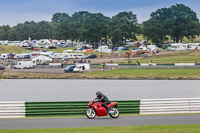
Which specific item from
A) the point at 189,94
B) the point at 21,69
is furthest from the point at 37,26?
the point at 189,94

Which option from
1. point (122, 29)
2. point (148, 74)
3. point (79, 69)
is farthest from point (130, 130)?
point (122, 29)

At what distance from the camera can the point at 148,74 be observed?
71.9m

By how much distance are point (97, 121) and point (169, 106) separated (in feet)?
17.3

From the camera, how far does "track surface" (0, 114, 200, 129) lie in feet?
70.6

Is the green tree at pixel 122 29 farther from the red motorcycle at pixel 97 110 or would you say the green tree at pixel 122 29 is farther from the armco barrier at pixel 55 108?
the red motorcycle at pixel 97 110

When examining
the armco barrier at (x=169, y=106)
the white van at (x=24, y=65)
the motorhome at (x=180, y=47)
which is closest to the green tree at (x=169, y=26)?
the motorhome at (x=180, y=47)

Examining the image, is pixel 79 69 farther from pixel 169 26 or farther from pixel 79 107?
pixel 169 26

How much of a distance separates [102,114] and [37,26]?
18049cm

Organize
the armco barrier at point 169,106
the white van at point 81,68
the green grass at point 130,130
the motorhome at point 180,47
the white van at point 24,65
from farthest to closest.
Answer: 1. the motorhome at point 180,47
2. the white van at point 24,65
3. the white van at point 81,68
4. the armco barrier at point 169,106
5. the green grass at point 130,130

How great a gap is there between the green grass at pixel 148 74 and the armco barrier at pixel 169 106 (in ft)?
144

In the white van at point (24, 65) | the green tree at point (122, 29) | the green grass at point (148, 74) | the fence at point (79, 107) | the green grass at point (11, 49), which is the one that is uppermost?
the green tree at point (122, 29)

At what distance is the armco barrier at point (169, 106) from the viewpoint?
24.9 meters

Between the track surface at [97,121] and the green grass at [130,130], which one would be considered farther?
the track surface at [97,121]

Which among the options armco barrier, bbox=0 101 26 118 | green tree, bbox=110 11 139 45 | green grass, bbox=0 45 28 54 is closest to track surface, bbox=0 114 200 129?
armco barrier, bbox=0 101 26 118
